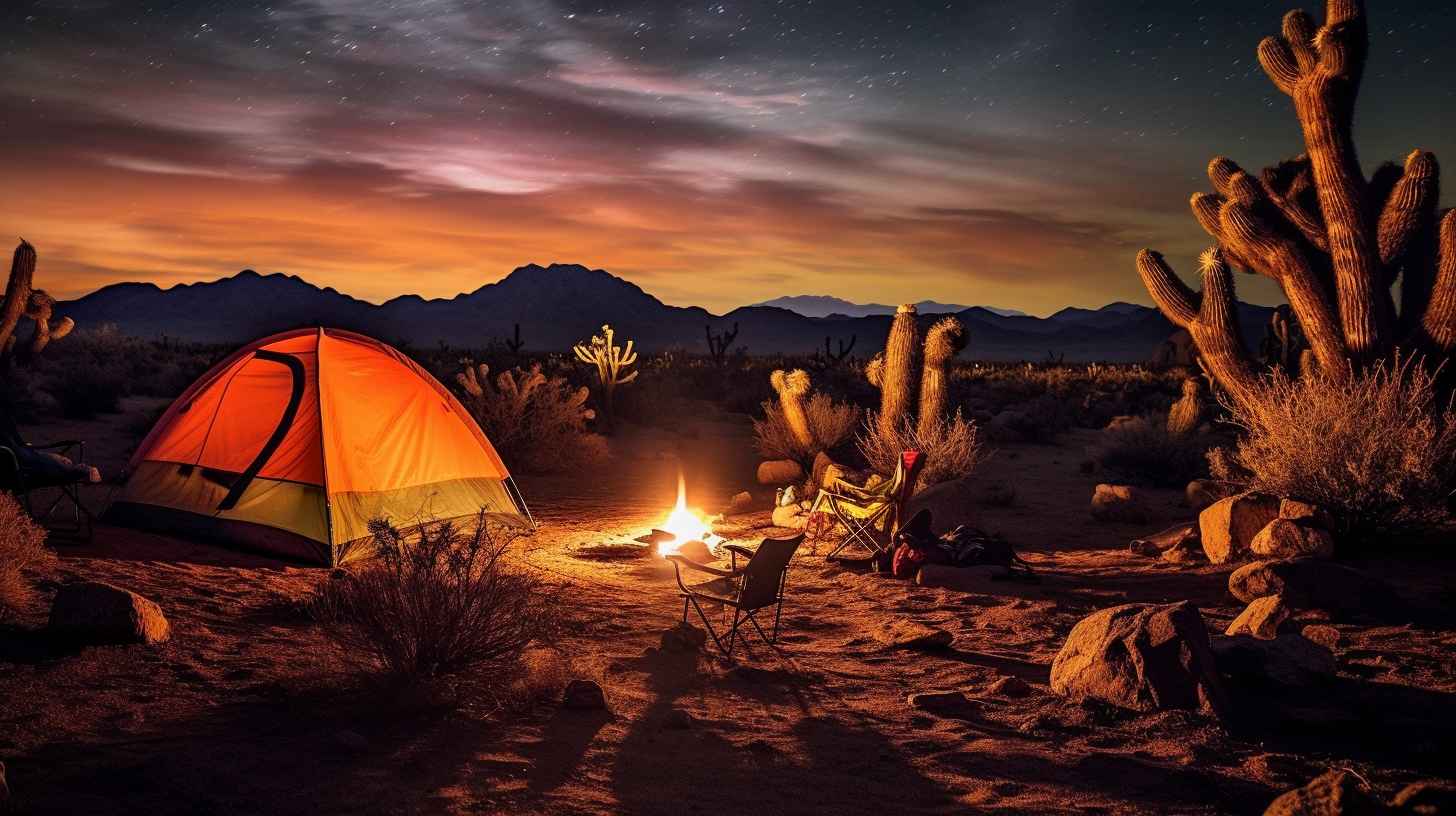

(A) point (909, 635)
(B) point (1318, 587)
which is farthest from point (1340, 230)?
(A) point (909, 635)

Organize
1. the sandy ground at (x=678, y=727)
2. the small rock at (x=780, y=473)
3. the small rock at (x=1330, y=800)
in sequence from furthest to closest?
the small rock at (x=780, y=473) < the sandy ground at (x=678, y=727) < the small rock at (x=1330, y=800)

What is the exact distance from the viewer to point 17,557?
739 cm

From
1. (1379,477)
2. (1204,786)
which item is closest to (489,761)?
(1204,786)

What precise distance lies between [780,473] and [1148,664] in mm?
11770

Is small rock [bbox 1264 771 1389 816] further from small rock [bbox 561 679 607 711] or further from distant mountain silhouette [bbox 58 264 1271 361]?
distant mountain silhouette [bbox 58 264 1271 361]

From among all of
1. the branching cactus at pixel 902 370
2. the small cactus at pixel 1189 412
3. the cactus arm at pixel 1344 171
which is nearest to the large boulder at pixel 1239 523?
the cactus arm at pixel 1344 171

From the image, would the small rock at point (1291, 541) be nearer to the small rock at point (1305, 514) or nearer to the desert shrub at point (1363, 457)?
the small rock at point (1305, 514)

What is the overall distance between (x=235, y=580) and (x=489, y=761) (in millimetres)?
4625

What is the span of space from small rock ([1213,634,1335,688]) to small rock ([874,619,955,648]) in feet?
6.12

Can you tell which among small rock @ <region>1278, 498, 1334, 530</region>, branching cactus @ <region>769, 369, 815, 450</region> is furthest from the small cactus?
small rock @ <region>1278, 498, 1334, 530</region>

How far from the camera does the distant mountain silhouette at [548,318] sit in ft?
409

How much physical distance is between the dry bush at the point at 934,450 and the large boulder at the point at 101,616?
9.81 meters

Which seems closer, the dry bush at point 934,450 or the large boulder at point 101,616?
the large boulder at point 101,616

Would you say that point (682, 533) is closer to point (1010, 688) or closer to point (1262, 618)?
point (1010, 688)
